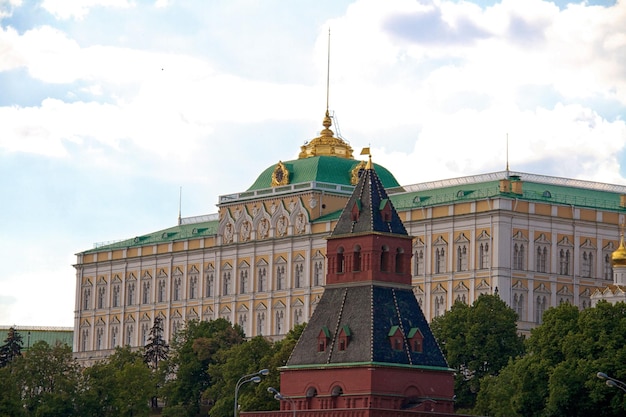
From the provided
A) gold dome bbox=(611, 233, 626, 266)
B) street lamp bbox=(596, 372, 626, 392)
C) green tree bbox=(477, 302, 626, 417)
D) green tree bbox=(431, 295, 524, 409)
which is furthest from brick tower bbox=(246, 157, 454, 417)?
gold dome bbox=(611, 233, 626, 266)

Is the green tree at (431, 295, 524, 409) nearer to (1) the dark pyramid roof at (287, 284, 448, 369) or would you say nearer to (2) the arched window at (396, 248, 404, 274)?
(2) the arched window at (396, 248, 404, 274)

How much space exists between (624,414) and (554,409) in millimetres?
5605

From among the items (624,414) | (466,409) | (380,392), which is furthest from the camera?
(466,409)

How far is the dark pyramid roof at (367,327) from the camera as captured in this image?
143 meters

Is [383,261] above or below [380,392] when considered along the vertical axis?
above

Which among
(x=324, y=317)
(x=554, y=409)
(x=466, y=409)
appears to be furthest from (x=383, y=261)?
(x=466, y=409)

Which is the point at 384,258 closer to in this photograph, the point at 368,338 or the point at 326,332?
the point at 326,332

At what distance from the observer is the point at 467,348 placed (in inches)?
7259

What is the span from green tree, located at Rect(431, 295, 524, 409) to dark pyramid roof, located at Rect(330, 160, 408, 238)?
36432mm

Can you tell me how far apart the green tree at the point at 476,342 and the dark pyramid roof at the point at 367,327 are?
36600 millimetres

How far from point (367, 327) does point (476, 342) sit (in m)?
42.5

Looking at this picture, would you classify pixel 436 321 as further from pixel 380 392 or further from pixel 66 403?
pixel 380 392

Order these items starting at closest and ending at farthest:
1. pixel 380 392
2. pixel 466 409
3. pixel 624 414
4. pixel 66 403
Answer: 1. pixel 380 392
2. pixel 624 414
3. pixel 466 409
4. pixel 66 403

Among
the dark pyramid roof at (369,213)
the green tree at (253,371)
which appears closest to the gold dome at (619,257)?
the green tree at (253,371)
